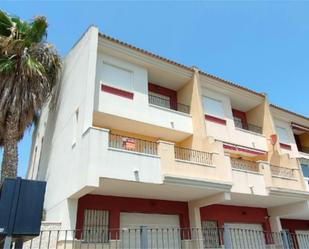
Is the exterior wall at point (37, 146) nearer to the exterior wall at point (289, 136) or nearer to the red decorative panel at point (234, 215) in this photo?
the red decorative panel at point (234, 215)

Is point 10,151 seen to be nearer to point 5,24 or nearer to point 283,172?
point 5,24

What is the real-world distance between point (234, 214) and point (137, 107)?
9237 millimetres

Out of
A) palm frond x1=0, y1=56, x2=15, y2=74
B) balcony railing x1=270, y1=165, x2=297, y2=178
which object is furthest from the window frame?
palm frond x1=0, y1=56, x2=15, y2=74

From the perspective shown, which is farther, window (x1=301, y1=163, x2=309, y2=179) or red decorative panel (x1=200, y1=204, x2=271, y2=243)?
window (x1=301, y1=163, x2=309, y2=179)

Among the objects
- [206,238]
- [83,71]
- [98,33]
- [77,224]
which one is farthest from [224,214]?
[98,33]

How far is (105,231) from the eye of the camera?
13.7m

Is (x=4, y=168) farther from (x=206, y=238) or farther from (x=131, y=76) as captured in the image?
(x=206, y=238)

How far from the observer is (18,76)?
16.4 metres

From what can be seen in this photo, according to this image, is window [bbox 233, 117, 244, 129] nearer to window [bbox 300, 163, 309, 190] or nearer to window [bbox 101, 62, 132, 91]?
window [bbox 300, 163, 309, 190]

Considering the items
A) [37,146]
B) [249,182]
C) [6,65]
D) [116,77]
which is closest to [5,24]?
[6,65]

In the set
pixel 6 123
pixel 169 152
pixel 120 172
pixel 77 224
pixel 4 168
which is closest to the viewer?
pixel 120 172

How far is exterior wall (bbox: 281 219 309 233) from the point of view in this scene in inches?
839

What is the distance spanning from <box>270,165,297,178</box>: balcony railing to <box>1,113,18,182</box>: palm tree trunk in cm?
1524

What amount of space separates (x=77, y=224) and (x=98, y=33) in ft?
32.7
